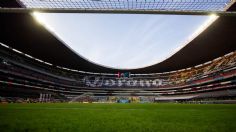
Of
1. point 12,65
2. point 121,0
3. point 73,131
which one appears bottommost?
point 73,131

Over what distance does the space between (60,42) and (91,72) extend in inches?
1616

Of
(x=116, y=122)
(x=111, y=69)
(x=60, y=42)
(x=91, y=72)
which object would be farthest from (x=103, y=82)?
(x=116, y=122)

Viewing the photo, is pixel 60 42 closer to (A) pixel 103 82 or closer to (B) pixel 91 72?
(B) pixel 91 72

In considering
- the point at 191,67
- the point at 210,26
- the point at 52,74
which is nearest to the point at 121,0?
the point at 210,26

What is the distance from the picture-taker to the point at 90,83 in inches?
3351

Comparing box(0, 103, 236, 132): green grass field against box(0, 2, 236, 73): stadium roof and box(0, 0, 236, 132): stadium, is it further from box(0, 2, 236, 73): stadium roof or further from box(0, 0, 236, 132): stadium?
box(0, 2, 236, 73): stadium roof

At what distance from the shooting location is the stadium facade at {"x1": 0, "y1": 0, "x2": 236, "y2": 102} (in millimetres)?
37703

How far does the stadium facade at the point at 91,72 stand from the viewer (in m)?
37.7

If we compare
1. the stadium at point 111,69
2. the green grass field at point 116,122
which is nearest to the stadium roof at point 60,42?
the stadium at point 111,69

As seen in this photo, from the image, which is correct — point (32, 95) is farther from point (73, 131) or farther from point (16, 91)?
point (73, 131)

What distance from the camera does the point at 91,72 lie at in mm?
84812

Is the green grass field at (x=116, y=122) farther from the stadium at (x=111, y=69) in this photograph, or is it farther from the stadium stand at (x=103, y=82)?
the stadium stand at (x=103, y=82)

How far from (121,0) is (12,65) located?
47.2 m

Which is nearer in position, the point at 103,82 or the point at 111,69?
the point at 111,69
